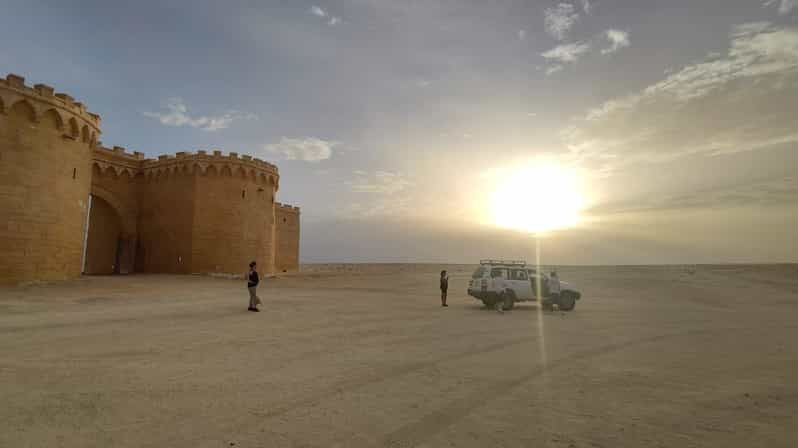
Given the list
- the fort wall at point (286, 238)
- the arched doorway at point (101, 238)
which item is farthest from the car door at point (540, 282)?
the fort wall at point (286, 238)

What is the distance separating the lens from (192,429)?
4.64 meters

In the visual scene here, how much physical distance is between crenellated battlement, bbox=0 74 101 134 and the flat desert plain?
37.5 feet

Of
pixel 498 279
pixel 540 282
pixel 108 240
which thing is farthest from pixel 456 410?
pixel 108 240

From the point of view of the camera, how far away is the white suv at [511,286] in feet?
56.5

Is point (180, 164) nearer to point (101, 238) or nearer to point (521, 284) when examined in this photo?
point (101, 238)

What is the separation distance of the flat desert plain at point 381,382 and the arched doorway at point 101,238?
19.7 metres

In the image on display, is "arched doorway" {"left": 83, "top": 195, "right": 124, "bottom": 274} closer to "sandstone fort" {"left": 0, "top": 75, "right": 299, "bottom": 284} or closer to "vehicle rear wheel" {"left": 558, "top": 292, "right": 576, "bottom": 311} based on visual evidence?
"sandstone fort" {"left": 0, "top": 75, "right": 299, "bottom": 284}

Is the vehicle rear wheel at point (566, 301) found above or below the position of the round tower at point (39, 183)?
below

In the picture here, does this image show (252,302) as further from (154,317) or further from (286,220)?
(286,220)

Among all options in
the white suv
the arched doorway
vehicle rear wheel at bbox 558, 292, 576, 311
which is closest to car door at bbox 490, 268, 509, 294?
the white suv

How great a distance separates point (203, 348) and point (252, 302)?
6.19 meters

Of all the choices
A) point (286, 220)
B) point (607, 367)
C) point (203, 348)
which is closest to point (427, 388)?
point (607, 367)

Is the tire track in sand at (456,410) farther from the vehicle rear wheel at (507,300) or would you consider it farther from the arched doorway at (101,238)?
the arched doorway at (101,238)

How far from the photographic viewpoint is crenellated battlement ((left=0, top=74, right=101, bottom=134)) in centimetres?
1914
